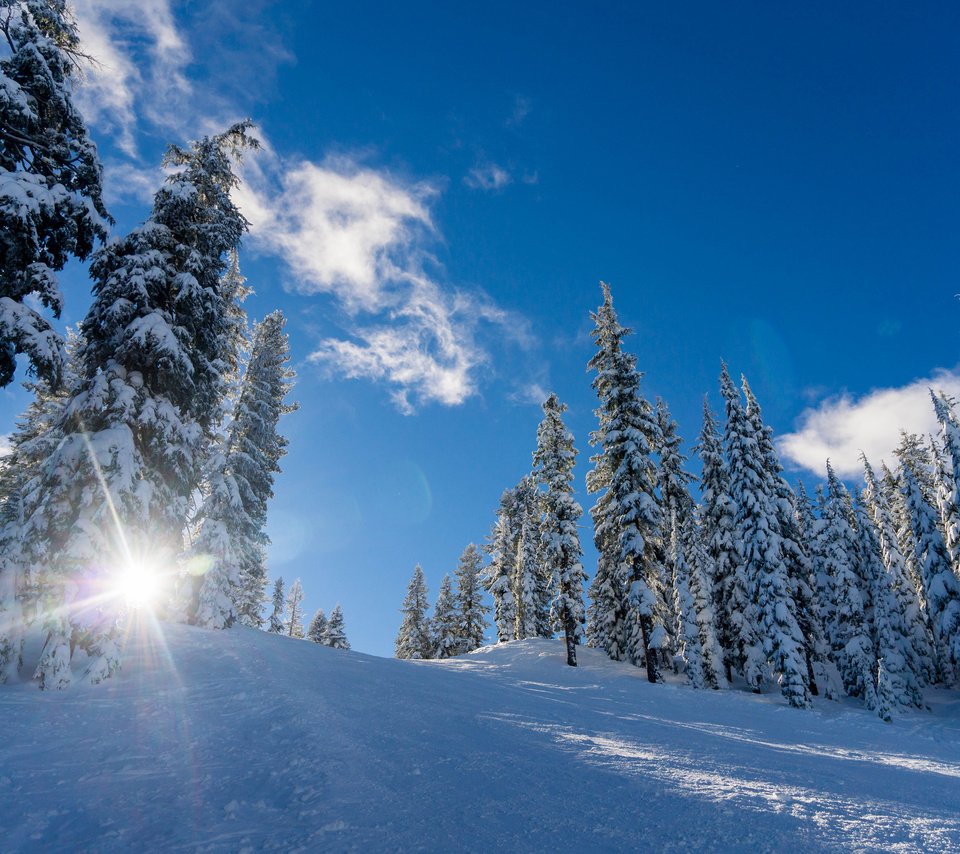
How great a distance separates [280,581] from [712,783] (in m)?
73.0

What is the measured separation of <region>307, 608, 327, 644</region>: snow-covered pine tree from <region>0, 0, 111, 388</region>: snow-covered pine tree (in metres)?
57.2

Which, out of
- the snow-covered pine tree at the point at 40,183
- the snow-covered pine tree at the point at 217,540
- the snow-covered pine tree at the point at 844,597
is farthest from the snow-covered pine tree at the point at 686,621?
the snow-covered pine tree at the point at 40,183

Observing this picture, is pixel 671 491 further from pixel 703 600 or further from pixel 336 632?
pixel 336 632

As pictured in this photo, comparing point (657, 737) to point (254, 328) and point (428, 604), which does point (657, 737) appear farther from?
point (428, 604)

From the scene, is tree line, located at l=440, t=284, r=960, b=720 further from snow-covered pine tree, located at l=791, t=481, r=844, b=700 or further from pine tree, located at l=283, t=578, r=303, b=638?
pine tree, located at l=283, t=578, r=303, b=638

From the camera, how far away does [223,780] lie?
235 inches

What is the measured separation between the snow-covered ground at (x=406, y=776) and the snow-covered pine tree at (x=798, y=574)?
19.5 meters

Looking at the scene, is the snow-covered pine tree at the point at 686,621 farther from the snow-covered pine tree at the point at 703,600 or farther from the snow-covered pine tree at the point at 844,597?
the snow-covered pine tree at the point at 844,597

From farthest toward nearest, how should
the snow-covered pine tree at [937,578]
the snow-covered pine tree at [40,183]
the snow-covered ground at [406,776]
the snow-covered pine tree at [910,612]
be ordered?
the snow-covered pine tree at [910,612], the snow-covered pine tree at [937,578], the snow-covered pine tree at [40,183], the snow-covered ground at [406,776]

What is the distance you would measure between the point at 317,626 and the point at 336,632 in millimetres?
8830

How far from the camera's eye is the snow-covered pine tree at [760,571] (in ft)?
79.6

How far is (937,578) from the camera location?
29.7 meters

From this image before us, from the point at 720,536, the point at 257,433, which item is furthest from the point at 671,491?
the point at 257,433

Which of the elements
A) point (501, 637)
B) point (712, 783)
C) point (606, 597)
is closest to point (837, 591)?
point (606, 597)
